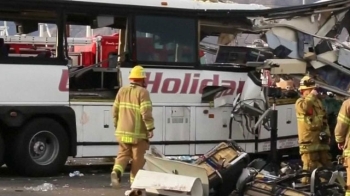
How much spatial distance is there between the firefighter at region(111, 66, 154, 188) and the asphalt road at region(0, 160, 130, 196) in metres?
0.39

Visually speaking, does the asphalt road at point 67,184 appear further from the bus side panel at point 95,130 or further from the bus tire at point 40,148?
the bus side panel at point 95,130

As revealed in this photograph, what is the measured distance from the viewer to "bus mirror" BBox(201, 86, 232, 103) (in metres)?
14.7

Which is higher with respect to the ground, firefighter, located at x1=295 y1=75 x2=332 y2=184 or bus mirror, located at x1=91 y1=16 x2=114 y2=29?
bus mirror, located at x1=91 y1=16 x2=114 y2=29

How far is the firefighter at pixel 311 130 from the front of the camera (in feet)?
40.4

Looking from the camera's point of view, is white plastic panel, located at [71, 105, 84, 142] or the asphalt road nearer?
the asphalt road

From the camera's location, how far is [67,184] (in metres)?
12.7

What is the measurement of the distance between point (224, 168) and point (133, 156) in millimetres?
1533

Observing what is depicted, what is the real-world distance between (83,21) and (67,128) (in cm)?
190

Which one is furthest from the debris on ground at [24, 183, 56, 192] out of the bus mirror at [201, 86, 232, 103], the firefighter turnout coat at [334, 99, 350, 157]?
the firefighter turnout coat at [334, 99, 350, 157]

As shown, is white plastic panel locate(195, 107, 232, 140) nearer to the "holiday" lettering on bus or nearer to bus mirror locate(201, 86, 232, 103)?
bus mirror locate(201, 86, 232, 103)

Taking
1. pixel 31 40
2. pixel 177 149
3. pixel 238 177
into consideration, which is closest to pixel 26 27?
pixel 31 40

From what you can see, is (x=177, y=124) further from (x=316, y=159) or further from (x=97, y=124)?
(x=316, y=159)

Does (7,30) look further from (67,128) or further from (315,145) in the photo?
(315,145)

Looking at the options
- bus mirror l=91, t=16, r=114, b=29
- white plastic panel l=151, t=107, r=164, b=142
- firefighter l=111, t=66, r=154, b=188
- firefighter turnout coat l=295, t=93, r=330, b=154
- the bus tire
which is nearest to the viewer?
firefighter l=111, t=66, r=154, b=188
